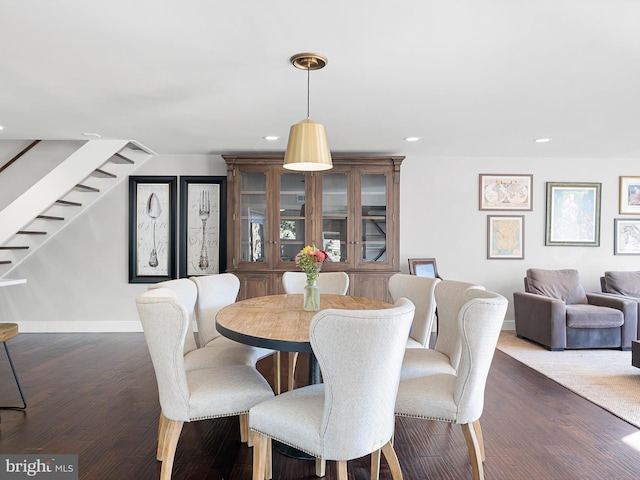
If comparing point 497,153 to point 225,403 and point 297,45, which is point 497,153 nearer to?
point 297,45

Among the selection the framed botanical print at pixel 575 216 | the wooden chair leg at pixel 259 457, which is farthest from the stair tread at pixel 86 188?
the framed botanical print at pixel 575 216

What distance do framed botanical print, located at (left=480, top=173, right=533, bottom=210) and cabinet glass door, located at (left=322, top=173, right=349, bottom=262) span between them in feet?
6.37

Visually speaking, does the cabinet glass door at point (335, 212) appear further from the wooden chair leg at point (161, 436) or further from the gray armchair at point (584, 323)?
the wooden chair leg at point (161, 436)

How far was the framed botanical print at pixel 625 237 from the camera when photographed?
17.7ft

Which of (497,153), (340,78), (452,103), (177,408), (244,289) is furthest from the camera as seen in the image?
(497,153)

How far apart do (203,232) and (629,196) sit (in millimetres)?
5637

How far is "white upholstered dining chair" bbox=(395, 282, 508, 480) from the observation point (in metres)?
1.78

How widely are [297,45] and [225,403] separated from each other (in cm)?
187

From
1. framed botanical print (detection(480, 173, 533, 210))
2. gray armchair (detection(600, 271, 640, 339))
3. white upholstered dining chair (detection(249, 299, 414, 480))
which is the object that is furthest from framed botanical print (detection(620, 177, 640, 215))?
white upholstered dining chair (detection(249, 299, 414, 480))

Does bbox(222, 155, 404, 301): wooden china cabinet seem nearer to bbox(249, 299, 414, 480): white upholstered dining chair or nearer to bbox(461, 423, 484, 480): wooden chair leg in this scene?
bbox(461, 423, 484, 480): wooden chair leg

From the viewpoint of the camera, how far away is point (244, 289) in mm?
4629

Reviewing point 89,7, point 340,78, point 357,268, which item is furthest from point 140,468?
point 357,268

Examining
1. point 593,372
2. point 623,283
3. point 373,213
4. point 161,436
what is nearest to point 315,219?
point 373,213

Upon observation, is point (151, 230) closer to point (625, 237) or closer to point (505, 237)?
point (505, 237)
